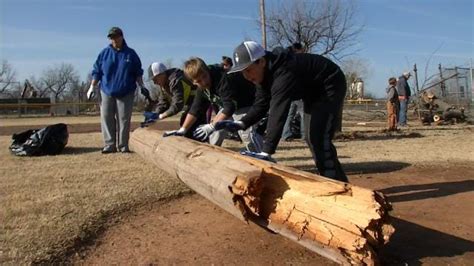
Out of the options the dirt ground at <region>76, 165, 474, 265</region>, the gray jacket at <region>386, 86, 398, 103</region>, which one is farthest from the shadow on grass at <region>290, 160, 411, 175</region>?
the gray jacket at <region>386, 86, 398, 103</region>

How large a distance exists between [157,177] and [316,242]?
3483 millimetres

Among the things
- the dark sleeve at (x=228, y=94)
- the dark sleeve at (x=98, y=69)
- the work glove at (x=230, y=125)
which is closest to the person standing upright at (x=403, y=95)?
the dark sleeve at (x=98, y=69)

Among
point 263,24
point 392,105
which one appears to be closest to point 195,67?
point 392,105

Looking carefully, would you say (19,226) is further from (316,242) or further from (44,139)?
(44,139)

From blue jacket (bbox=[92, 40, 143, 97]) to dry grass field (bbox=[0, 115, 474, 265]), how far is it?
47.2 inches

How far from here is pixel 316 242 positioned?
11.3 ft

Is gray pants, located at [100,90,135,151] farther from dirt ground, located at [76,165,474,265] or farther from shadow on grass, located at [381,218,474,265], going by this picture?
shadow on grass, located at [381,218,474,265]

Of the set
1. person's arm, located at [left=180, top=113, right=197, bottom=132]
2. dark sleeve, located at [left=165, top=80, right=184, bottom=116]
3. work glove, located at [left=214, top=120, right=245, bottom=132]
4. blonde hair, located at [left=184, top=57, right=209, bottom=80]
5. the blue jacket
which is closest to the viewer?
work glove, located at [left=214, top=120, right=245, bottom=132]

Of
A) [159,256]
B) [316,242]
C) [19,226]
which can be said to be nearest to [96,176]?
[19,226]

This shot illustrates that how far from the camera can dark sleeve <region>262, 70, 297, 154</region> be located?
14.5ft

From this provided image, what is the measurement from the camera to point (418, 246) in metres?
3.94

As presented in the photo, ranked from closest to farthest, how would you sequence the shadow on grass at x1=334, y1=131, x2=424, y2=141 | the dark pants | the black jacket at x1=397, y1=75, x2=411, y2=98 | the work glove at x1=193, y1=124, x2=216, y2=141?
the dark pants < the work glove at x1=193, y1=124, x2=216, y2=141 < the shadow on grass at x1=334, y1=131, x2=424, y2=141 < the black jacket at x1=397, y1=75, x2=411, y2=98

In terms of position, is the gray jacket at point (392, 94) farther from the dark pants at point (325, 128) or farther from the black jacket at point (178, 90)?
the dark pants at point (325, 128)

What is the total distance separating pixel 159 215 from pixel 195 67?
1662 mm
